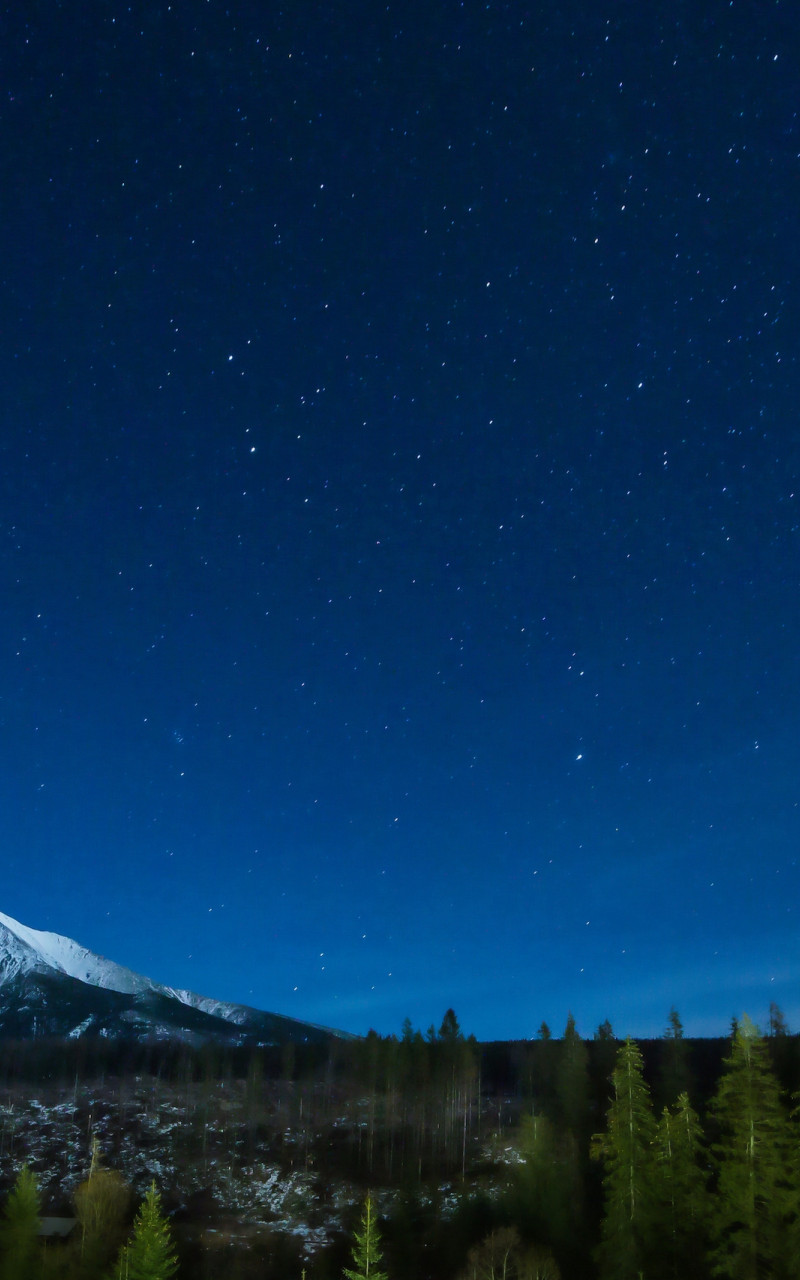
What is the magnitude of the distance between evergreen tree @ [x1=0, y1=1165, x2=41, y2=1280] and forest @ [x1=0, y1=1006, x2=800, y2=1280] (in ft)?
0.49

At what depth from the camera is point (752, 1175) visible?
33.0 meters

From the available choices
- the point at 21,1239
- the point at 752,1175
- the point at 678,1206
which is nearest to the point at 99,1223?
the point at 21,1239

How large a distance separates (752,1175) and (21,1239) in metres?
40.8

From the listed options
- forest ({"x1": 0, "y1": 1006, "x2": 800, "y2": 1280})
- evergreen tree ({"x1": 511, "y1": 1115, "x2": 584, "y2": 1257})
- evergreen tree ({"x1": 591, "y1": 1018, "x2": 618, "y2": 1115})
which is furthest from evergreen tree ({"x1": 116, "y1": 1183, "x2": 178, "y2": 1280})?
evergreen tree ({"x1": 591, "y1": 1018, "x2": 618, "y2": 1115})

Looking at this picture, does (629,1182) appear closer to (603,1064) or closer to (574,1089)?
(574,1089)

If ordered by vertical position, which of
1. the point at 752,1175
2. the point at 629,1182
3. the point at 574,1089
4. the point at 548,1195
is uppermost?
the point at 574,1089

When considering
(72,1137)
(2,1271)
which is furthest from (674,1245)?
(72,1137)

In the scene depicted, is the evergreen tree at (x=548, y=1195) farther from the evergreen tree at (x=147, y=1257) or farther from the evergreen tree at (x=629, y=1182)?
the evergreen tree at (x=147, y=1257)

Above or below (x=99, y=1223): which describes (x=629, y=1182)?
above

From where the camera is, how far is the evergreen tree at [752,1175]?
32188mm

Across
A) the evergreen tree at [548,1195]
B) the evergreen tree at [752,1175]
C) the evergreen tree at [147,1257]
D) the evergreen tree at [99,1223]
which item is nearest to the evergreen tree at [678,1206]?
the evergreen tree at [752,1175]

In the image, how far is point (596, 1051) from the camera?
104 metres

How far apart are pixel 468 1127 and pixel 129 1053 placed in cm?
7996

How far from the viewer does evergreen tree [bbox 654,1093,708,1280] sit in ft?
125
